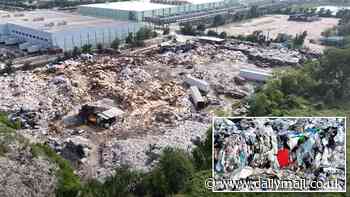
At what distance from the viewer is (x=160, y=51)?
836 inches

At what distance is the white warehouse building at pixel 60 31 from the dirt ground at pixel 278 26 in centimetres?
774

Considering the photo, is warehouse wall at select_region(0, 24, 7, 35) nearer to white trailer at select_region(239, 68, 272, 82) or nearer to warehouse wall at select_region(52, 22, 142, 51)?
warehouse wall at select_region(52, 22, 142, 51)

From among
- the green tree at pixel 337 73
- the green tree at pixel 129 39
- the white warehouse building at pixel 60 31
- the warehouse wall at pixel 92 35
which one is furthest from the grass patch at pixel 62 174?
the green tree at pixel 129 39

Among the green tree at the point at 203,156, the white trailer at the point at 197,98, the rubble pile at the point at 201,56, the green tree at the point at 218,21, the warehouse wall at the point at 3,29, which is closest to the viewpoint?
the green tree at the point at 203,156

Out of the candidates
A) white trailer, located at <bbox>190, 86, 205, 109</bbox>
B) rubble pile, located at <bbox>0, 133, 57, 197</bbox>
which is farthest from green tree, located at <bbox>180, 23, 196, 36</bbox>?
rubble pile, located at <bbox>0, 133, 57, 197</bbox>

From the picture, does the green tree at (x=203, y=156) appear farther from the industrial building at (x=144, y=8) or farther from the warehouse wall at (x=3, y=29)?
the industrial building at (x=144, y=8)

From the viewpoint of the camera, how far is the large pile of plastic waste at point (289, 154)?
664cm

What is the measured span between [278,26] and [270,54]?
32.8 feet

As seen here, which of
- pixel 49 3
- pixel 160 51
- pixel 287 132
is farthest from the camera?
pixel 49 3

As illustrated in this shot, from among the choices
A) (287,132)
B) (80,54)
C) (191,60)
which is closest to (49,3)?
(80,54)

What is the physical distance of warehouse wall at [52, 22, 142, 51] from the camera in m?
21.8

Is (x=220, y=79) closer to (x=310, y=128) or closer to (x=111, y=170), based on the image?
(x=111, y=170)

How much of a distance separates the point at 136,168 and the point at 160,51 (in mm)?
12003

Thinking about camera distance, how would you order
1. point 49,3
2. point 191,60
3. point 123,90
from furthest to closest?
point 49,3 → point 191,60 → point 123,90
